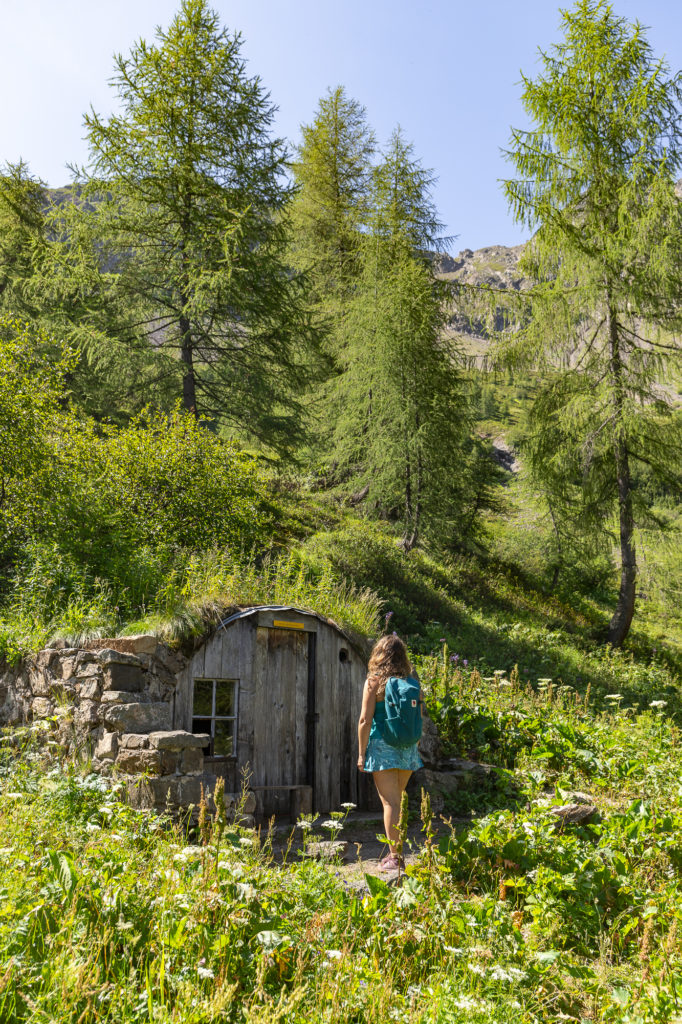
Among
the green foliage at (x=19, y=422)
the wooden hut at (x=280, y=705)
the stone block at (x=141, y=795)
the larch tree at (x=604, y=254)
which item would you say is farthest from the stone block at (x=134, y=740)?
the larch tree at (x=604, y=254)

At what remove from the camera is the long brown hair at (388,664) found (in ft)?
18.1

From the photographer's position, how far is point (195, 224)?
42.9 ft

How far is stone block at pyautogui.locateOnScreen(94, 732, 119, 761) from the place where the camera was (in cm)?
580

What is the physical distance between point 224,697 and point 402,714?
2557 mm

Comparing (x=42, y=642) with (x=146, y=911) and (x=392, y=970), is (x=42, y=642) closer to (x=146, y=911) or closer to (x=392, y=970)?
(x=146, y=911)

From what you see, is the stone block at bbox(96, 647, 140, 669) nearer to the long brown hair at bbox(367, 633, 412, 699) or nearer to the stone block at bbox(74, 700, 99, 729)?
the stone block at bbox(74, 700, 99, 729)

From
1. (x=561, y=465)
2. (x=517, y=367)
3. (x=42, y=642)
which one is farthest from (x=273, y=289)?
(x=42, y=642)

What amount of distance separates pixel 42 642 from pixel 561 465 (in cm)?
1200

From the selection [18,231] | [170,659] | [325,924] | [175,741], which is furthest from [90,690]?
[18,231]

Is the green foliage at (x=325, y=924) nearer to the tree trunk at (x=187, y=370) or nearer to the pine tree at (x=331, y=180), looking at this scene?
the tree trunk at (x=187, y=370)

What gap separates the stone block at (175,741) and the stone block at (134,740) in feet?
0.27

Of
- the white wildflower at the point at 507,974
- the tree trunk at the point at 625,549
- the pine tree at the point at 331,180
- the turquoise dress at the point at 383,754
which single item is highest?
the pine tree at the point at 331,180

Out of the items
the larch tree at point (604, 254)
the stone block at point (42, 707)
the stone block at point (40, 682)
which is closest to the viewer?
the stone block at point (42, 707)

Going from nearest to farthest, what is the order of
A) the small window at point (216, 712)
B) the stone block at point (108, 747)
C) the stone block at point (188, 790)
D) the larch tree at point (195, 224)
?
the stone block at point (188, 790) < the stone block at point (108, 747) < the small window at point (216, 712) < the larch tree at point (195, 224)
